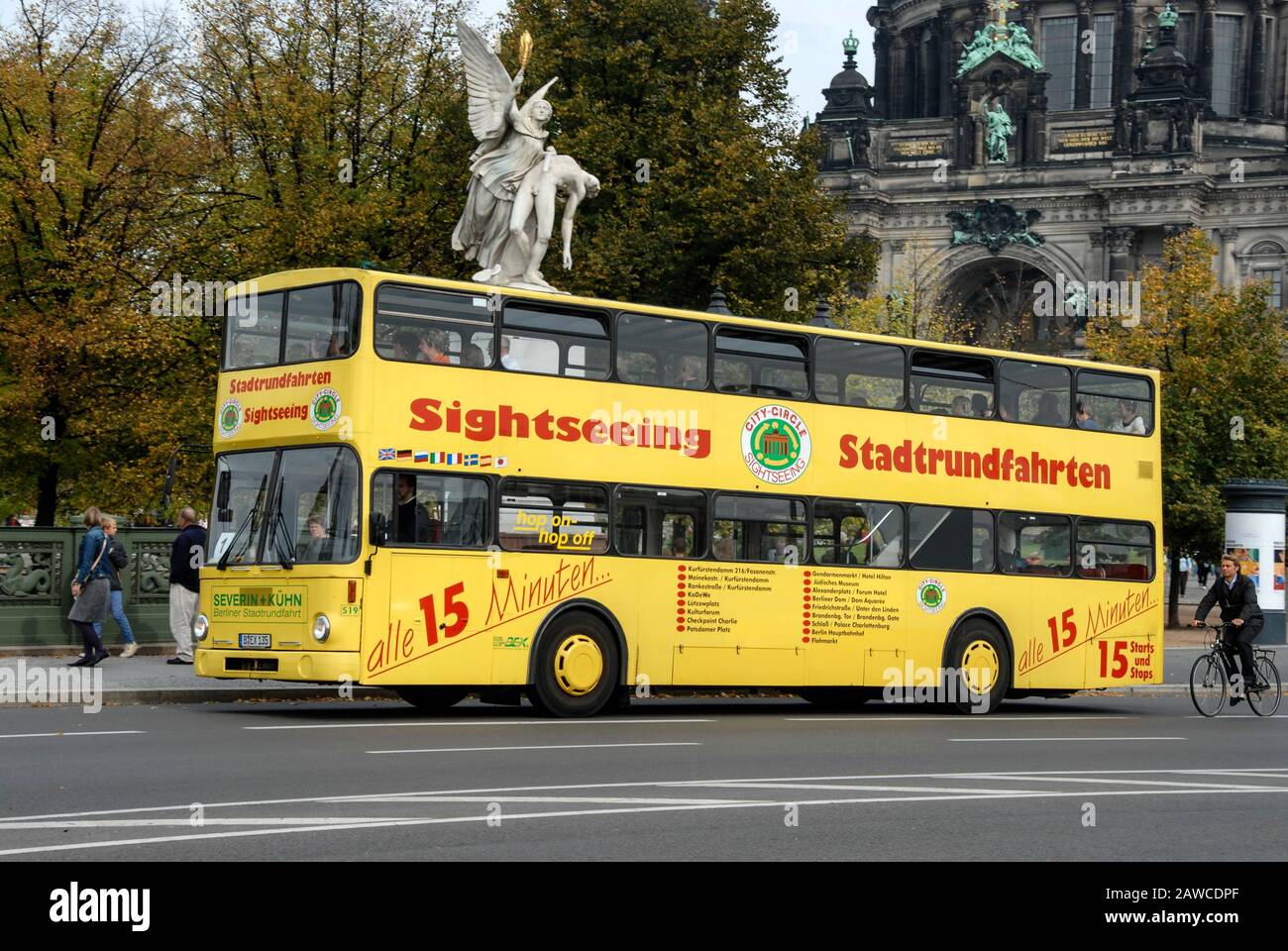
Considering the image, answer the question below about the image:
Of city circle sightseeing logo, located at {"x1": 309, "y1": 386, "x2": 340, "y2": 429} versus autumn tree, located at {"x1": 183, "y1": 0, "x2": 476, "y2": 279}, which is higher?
autumn tree, located at {"x1": 183, "y1": 0, "x2": 476, "y2": 279}

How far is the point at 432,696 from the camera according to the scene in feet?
66.8

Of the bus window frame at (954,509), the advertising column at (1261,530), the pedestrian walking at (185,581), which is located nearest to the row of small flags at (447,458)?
the bus window frame at (954,509)

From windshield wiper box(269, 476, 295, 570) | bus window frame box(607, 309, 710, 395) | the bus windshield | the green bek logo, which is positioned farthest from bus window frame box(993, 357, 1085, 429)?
windshield wiper box(269, 476, 295, 570)

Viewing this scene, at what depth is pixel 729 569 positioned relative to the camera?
19.9 metres

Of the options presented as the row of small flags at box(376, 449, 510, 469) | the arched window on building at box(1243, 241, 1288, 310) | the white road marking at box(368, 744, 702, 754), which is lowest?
the white road marking at box(368, 744, 702, 754)

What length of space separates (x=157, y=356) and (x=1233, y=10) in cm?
7783

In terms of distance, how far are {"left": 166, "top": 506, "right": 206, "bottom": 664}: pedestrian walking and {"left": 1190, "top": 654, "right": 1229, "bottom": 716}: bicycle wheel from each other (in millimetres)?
12085

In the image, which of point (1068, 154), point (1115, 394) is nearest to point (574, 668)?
point (1115, 394)

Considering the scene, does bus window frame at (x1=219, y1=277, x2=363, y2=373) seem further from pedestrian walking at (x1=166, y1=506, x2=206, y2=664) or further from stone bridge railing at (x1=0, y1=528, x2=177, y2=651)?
stone bridge railing at (x1=0, y1=528, x2=177, y2=651)

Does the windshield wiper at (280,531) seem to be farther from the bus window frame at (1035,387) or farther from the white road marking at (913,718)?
the bus window frame at (1035,387)

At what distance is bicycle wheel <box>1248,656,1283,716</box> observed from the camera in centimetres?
2222

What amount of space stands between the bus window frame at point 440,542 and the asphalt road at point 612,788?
5.40 feet
